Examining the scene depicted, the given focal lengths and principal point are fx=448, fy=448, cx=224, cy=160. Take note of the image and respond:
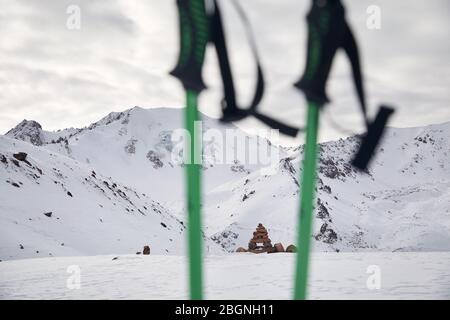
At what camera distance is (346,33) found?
5.69ft

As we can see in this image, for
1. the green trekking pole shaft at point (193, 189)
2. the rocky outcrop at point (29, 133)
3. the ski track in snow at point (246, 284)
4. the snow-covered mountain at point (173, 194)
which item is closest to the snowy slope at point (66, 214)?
the snow-covered mountain at point (173, 194)

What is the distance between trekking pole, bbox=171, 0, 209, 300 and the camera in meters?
1.66

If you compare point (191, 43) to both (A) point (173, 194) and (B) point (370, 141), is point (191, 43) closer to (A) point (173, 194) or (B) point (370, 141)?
(B) point (370, 141)

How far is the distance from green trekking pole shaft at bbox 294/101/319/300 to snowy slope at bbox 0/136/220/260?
740 inches

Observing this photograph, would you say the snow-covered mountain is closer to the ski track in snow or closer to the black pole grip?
the black pole grip

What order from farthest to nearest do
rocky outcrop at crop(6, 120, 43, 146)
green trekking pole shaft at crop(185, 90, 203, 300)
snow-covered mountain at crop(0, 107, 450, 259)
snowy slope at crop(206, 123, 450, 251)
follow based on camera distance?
rocky outcrop at crop(6, 120, 43, 146) → snowy slope at crop(206, 123, 450, 251) → snow-covered mountain at crop(0, 107, 450, 259) → green trekking pole shaft at crop(185, 90, 203, 300)

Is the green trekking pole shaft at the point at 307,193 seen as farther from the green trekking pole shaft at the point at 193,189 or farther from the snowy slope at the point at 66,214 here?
the snowy slope at the point at 66,214

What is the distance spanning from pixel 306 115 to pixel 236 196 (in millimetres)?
94728

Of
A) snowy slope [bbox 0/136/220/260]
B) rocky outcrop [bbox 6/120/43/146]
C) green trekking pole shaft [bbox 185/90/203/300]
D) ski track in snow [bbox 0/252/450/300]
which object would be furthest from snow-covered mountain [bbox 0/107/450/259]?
ski track in snow [bbox 0/252/450/300]

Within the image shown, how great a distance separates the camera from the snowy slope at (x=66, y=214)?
70.9 feet

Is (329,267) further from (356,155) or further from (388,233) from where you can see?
(388,233)

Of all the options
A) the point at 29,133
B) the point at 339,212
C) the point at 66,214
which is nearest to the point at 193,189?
the point at 66,214

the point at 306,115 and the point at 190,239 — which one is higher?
the point at 306,115

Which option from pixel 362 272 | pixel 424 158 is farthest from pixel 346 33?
pixel 424 158
